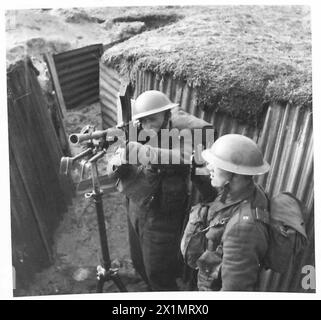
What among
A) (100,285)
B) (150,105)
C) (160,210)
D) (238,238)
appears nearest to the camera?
(238,238)

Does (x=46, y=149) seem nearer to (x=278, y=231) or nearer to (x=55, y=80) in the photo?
(x=55, y=80)

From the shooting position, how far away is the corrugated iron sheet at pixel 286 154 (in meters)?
3.41

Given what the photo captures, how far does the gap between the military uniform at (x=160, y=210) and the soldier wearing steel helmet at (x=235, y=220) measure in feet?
1.94

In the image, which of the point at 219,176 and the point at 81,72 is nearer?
the point at 219,176

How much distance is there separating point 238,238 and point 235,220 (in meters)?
0.12

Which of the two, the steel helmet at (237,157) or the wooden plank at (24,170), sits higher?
the steel helmet at (237,157)

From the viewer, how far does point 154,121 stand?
11.8ft

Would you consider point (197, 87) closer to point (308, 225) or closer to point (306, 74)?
point (306, 74)

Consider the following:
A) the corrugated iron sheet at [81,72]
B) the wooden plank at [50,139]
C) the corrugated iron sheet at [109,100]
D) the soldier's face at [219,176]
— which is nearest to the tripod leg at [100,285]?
the wooden plank at [50,139]

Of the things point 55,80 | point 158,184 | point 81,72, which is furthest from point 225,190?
point 55,80

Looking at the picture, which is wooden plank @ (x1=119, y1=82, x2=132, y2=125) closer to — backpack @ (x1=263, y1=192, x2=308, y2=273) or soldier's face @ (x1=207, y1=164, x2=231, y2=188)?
soldier's face @ (x1=207, y1=164, x2=231, y2=188)

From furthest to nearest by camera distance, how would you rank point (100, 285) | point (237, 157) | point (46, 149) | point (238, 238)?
point (46, 149)
point (100, 285)
point (237, 157)
point (238, 238)

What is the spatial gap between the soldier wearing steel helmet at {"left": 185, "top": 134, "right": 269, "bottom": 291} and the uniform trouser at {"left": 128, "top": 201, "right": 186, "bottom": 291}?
0.74m

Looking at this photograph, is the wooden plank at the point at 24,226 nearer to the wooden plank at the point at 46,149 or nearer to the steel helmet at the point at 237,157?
the wooden plank at the point at 46,149
